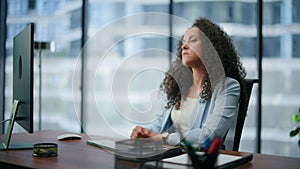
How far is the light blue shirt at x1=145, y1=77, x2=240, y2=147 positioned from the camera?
5.34 ft

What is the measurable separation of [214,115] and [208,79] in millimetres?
197

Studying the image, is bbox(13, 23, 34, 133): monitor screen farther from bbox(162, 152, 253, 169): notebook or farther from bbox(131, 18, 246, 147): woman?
bbox(162, 152, 253, 169): notebook

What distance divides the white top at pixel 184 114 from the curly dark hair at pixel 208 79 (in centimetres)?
5

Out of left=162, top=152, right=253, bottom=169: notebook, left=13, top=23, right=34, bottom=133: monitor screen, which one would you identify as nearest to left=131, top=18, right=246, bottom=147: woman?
left=162, top=152, right=253, bottom=169: notebook

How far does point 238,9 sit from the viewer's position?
11.9ft

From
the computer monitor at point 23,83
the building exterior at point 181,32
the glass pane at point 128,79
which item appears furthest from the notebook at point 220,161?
the computer monitor at point 23,83

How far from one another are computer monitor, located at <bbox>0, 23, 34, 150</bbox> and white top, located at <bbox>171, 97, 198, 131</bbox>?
2.02ft

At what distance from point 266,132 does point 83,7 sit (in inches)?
85.1

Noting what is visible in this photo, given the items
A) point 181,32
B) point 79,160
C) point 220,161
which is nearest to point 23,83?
point 79,160

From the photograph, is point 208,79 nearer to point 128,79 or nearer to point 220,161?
point 128,79

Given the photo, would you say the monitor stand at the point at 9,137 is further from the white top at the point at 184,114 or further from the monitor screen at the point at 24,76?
the white top at the point at 184,114

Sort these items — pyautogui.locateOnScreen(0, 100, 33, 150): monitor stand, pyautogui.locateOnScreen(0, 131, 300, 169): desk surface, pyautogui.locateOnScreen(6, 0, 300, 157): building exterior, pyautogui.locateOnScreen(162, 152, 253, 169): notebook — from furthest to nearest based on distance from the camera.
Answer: pyautogui.locateOnScreen(6, 0, 300, 157): building exterior < pyautogui.locateOnScreen(0, 100, 33, 150): monitor stand < pyautogui.locateOnScreen(0, 131, 300, 169): desk surface < pyautogui.locateOnScreen(162, 152, 253, 169): notebook

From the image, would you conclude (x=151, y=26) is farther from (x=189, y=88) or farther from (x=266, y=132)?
(x=266, y=132)

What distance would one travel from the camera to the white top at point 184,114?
1.71 metres
